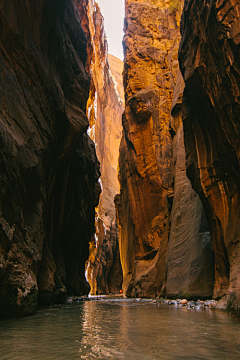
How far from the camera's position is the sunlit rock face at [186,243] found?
11.8 meters

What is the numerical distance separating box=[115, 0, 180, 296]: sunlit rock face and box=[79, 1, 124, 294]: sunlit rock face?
476 centimetres

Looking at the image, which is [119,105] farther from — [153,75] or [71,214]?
[71,214]

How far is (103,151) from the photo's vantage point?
197 feet

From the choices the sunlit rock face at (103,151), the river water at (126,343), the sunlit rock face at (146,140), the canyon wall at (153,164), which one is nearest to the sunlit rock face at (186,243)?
the canyon wall at (153,164)

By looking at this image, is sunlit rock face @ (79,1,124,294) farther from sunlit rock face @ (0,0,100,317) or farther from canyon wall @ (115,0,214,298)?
sunlit rock face @ (0,0,100,317)

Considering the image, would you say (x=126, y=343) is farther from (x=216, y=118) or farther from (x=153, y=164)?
(x=153, y=164)

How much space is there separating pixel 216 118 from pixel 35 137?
530 centimetres

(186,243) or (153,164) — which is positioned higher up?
(153,164)

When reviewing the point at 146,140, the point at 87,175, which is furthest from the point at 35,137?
the point at 146,140

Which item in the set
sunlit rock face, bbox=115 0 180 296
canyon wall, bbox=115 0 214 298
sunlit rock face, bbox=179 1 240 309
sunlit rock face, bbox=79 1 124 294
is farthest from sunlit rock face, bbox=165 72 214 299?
sunlit rock face, bbox=79 1 124 294

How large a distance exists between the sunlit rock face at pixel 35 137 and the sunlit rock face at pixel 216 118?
15.9ft

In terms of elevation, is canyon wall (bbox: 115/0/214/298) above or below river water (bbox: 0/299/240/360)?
above

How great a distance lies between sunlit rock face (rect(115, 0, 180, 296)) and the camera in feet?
80.5

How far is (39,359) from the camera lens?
9.20 ft
